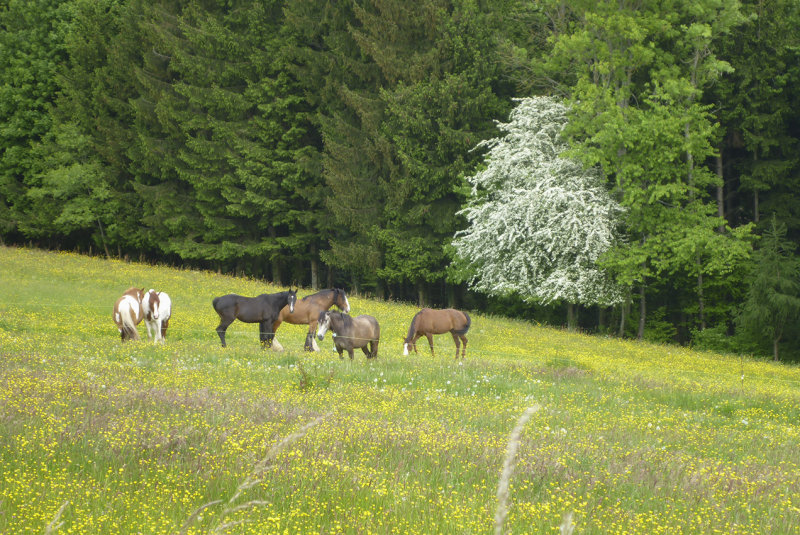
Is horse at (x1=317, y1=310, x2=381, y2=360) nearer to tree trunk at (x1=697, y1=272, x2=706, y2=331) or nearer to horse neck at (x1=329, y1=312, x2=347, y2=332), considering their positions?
horse neck at (x1=329, y1=312, x2=347, y2=332)

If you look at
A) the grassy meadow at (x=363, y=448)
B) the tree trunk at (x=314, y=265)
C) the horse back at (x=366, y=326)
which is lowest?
the grassy meadow at (x=363, y=448)

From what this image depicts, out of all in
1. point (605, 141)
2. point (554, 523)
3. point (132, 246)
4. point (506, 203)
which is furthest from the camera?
point (132, 246)

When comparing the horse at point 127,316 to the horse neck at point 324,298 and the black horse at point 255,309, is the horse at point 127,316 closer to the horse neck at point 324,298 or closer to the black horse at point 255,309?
the black horse at point 255,309

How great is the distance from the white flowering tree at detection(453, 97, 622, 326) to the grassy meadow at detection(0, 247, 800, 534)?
18529mm

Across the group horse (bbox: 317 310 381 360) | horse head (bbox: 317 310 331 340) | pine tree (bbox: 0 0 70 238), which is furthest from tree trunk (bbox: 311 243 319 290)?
horse head (bbox: 317 310 331 340)

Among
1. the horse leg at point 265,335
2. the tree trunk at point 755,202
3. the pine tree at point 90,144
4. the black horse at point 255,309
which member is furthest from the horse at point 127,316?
the pine tree at point 90,144

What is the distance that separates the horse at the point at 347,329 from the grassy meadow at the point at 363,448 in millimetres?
663

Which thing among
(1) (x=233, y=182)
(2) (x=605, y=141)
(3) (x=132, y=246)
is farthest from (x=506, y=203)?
(3) (x=132, y=246)

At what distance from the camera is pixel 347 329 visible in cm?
1669

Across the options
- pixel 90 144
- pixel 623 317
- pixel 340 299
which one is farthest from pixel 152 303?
pixel 90 144

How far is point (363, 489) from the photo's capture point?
6.20m

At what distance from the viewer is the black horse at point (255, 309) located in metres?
19.6

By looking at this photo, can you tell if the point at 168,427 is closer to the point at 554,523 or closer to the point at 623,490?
the point at 554,523

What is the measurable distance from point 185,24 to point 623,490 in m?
50.2
